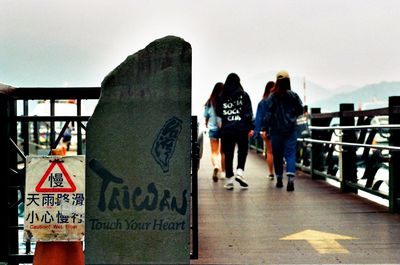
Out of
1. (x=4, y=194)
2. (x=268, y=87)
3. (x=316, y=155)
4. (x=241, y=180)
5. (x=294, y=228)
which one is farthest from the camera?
(x=316, y=155)

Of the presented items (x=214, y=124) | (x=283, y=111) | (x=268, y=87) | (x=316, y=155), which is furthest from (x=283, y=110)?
(x=316, y=155)

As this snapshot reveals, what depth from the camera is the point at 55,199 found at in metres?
5.11

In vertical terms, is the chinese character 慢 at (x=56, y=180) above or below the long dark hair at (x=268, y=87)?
below

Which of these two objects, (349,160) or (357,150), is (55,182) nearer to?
(349,160)

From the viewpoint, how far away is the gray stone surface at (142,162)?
4531 mm

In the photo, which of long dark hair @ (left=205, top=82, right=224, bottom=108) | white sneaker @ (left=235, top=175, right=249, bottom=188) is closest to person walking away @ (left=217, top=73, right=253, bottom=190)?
white sneaker @ (left=235, top=175, right=249, bottom=188)

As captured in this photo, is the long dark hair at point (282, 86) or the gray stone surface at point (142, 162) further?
the long dark hair at point (282, 86)

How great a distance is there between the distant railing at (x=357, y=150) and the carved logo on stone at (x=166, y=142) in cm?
410

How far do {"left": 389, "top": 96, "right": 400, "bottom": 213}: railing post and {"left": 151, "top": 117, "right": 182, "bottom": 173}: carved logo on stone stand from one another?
441 cm

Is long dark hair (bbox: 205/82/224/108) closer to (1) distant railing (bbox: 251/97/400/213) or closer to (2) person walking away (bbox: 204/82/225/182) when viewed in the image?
(2) person walking away (bbox: 204/82/225/182)

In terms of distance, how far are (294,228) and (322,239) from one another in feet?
2.27

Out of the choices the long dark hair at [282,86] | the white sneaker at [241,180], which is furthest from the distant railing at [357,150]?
the white sneaker at [241,180]

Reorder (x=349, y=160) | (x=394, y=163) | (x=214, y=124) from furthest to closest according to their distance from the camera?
(x=214, y=124)
(x=349, y=160)
(x=394, y=163)

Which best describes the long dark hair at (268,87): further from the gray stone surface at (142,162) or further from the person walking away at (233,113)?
the gray stone surface at (142,162)
